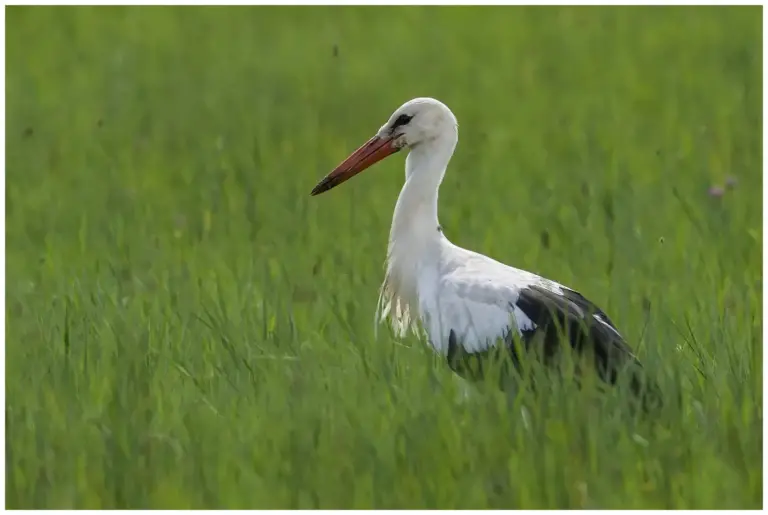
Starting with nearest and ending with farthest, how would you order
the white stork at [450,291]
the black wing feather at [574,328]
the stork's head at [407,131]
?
the black wing feather at [574,328] < the white stork at [450,291] < the stork's head at [407,131]

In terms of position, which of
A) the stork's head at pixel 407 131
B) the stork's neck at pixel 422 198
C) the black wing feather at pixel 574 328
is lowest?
the black wing feather at pixel 574 328

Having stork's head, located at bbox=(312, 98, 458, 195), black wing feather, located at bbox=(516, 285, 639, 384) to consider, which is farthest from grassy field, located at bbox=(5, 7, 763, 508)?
stork's head, located at bbox=(312, 98, 458, 195)

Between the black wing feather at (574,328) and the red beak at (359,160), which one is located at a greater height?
the red beak at (359,160)

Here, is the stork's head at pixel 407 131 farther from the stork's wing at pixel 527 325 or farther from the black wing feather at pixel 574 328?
the black wing feather at pixel 574 328

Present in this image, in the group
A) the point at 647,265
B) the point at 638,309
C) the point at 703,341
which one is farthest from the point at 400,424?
the point at 647,265

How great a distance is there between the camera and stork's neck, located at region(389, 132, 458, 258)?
5.70 m

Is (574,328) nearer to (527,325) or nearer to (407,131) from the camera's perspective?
(527,325)

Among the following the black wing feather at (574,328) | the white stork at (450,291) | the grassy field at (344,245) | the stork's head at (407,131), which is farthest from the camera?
the stork's head at (407,131)

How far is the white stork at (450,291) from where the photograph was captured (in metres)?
5.11

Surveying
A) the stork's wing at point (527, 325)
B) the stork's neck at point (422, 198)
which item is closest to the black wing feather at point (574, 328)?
the stork's wing at point (527, 325)

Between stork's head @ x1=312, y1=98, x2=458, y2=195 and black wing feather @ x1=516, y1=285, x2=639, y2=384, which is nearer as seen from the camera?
black wing feather @ x1=516, y1=285, x2=639, y2=384

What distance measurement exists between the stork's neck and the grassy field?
39 cm

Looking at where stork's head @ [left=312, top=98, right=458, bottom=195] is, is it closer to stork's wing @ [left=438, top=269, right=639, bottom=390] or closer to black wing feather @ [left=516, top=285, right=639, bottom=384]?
stork's wing @ [left=438, top=269, right=639, bottom=390]

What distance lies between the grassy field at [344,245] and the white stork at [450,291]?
0.17 meters
